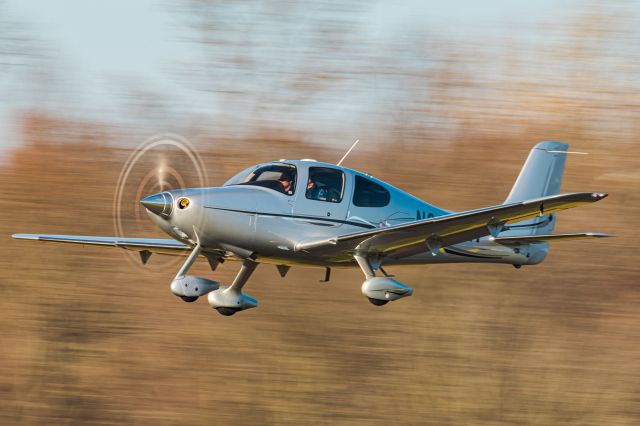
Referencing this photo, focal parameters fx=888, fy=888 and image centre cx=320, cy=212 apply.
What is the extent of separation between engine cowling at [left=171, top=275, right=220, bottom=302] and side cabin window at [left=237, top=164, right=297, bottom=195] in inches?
56.7

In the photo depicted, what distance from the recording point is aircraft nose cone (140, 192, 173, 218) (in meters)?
10.5

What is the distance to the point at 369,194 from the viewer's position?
11578 mm

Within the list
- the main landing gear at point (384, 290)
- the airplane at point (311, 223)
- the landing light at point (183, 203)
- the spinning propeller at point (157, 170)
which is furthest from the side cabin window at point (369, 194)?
the landing light at point (183, 203)

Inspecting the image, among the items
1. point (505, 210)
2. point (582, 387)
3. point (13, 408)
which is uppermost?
point (505, 210)

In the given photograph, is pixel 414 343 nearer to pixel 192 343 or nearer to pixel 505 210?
pixel 192 343

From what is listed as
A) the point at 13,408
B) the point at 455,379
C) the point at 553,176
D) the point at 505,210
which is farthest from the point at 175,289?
the point at 13,408

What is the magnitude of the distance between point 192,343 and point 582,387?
1104 cm

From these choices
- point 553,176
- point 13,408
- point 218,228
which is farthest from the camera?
point 13,408

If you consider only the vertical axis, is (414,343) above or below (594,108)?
below

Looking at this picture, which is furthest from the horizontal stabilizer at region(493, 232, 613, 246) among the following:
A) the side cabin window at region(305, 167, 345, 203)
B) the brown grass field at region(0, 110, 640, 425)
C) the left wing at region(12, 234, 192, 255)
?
the brown grass field at region(0, 110, 640, 425)

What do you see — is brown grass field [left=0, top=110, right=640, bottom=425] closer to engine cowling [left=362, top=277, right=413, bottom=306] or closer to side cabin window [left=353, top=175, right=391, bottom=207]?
side cabin window [left=353, top=175, right=391, bottom=207]

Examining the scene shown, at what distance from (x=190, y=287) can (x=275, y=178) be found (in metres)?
1.77

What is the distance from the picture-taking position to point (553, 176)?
14.2m

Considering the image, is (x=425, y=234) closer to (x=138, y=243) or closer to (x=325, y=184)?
(x=325, y=184)
